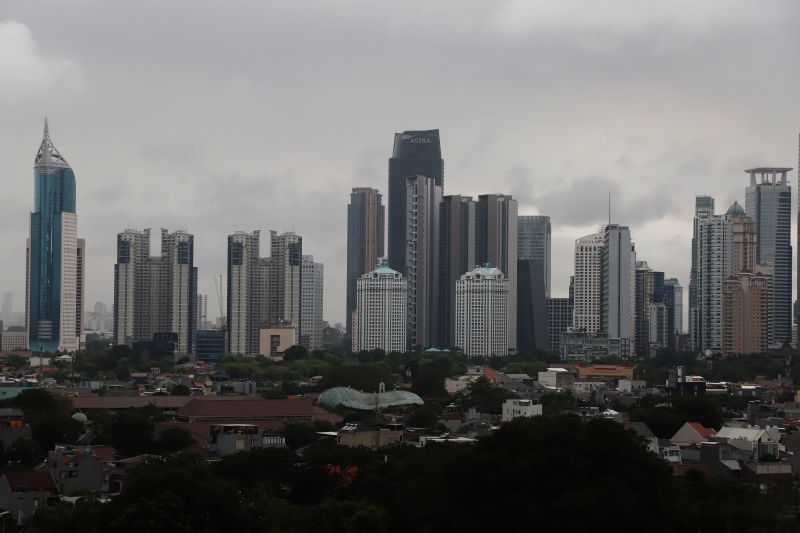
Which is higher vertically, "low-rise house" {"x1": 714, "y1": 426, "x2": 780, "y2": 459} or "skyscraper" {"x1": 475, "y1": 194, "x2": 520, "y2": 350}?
"skyscraper" {"x1": 475, "y1": 194, "x2": 520, "y2": 350}

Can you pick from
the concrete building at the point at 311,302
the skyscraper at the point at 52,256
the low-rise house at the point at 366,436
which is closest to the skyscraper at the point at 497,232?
the concrete building at the point at 311,302

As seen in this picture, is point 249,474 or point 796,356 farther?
point 796,356

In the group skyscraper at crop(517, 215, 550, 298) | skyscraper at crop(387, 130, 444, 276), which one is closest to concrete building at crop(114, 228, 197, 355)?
skyscraper at crop(387, 130, 444, 276)

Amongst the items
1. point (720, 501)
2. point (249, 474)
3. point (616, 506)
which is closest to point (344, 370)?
point (249, 474)

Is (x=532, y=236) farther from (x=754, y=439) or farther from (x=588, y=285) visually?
(x=754, y=439)

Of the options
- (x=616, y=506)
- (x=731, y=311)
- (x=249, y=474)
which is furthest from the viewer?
(x=731, y=311)

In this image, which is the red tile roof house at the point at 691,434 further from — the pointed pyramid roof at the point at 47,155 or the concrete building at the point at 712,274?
the pointed pyramid roof at the point at 47,155

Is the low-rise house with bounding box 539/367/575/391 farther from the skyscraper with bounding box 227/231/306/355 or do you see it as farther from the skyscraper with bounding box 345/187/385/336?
the skyscraper with bounding box 345/187/385/336

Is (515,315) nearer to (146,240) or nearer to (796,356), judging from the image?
(796,356)
